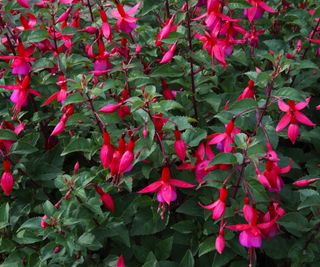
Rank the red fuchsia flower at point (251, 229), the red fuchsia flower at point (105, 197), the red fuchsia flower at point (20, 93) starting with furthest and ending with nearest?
the red fuchsia flower at point (20, 93) < the red fuchsia flower at point (105, 197) < the red fuchsia flower at point (251, 229)

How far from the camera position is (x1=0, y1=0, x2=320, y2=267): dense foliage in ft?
3.91

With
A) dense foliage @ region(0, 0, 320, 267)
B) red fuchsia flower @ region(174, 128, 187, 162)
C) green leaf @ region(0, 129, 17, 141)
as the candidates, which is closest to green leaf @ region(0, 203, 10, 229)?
dense foliage @ region(0, 0, 320, 267)

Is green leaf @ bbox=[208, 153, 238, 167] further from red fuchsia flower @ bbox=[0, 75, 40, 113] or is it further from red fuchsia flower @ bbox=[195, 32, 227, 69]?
red fuchsia flower @ bbox=[0, 75, 40, 113]

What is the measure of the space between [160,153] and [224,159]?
212 mm

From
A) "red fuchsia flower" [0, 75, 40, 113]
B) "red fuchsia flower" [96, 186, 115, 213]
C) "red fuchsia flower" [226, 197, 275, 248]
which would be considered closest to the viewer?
"red fuchsia flower" [226, 197, 275, 248]

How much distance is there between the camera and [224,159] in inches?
44.4

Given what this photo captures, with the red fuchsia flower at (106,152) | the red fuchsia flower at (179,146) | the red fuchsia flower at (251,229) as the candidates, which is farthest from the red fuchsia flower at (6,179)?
the red fuchsia flower at (251,229)

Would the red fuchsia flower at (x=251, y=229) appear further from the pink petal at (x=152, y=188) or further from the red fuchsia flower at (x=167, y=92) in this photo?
the red fuchsia flower at (x=167, y=92)

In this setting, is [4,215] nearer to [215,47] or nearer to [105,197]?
[105,197]

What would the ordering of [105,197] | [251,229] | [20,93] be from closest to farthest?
[251,229] < [105,197] < [20,93]

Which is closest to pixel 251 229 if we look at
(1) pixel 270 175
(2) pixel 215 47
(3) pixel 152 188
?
(1) pixel 270 175

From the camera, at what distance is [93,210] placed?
4.07ft

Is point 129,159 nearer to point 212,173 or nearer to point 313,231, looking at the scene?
→ point 212,173

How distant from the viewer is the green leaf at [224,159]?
3.68ft
